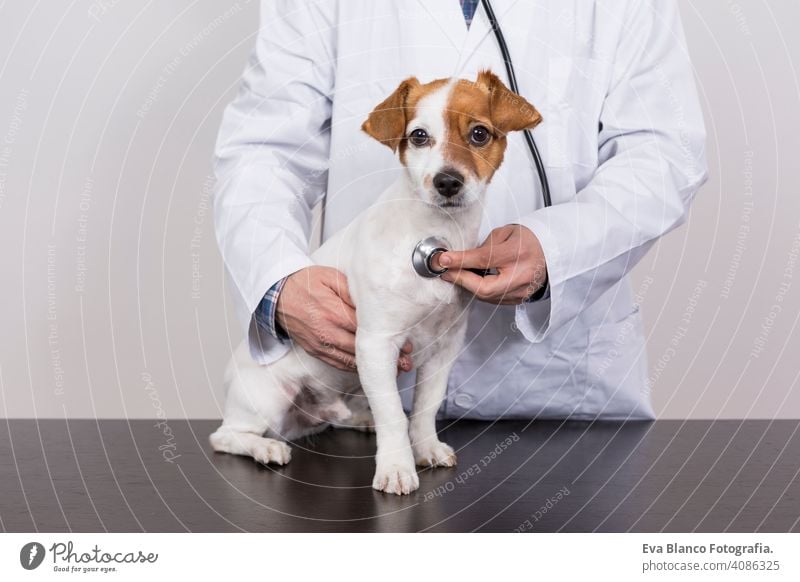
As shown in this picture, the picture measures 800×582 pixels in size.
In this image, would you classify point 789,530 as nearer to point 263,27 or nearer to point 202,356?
point 263,27

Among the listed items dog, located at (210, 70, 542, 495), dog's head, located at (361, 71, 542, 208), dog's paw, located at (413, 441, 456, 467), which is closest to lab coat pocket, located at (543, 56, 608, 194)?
dog, located at (210, 70, 542, 495)

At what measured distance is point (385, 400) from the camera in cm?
227

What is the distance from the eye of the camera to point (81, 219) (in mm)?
4102

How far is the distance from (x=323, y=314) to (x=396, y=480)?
0.51m

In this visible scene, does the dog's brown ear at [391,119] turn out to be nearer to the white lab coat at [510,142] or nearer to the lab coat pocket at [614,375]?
the white lab coat at [510,142]

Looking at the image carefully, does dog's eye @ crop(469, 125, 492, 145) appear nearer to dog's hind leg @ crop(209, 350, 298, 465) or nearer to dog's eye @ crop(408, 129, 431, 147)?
dog's eye @ crop(408, 129, 431, 147)

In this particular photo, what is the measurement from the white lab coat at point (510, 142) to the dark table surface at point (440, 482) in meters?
0.20

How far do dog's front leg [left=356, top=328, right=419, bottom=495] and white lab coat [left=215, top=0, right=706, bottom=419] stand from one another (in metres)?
0.40

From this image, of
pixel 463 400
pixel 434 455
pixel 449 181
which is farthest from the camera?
pixel 463 400

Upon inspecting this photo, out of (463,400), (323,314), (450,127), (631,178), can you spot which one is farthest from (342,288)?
(631,178)

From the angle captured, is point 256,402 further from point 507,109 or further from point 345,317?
point 507,109

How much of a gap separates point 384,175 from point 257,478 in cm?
110

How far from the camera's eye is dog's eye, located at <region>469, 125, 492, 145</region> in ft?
7.04

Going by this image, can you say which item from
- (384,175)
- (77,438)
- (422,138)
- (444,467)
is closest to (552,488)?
(444,467)
